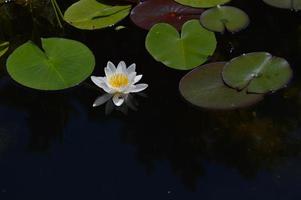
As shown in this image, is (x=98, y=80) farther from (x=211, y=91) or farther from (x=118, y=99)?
(x=211, y=91)

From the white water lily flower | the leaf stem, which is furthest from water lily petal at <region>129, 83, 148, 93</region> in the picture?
the leaf stem

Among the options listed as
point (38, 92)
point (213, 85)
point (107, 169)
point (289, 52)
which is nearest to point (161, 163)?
point (107, 169)

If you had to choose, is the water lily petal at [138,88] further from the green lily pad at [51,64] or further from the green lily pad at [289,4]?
the green lily pad at [289,4]

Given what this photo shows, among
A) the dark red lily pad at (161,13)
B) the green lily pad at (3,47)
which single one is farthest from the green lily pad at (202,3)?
the green lily pad at (3,47)

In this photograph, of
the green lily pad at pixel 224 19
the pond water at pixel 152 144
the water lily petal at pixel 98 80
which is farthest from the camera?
the green lily pad at pixel 224 19

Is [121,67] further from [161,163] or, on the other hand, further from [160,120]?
[161,163]

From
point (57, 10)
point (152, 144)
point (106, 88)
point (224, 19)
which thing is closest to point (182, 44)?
point (224, 19)

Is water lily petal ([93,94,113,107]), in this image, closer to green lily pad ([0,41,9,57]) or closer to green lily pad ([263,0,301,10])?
green lily pad ([0,41,9,57])
